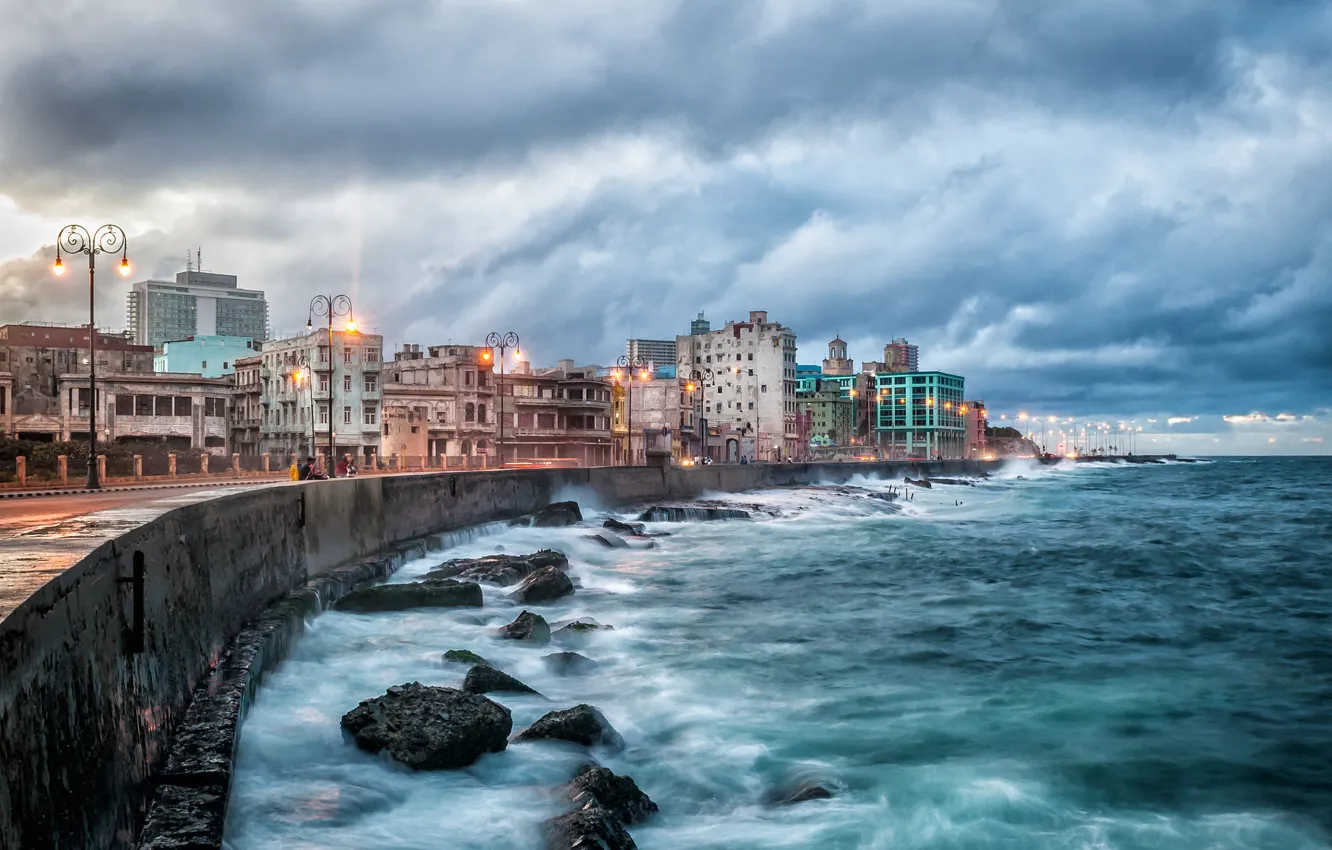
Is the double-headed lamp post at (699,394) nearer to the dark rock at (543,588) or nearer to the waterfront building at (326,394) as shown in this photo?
the waterfront building at (326,394)

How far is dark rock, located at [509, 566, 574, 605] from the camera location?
2143 cm

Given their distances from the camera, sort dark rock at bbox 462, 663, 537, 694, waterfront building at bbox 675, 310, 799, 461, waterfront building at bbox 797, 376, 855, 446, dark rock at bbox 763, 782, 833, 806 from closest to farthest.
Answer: dark rock at bbox 763, 782, 833, 806 < dark rock at bbox 462, 663, 537, 694 < waterfront building at bbox 675, 310, 799, 461 < waterfront building at bbox 797, 376, 855, 446

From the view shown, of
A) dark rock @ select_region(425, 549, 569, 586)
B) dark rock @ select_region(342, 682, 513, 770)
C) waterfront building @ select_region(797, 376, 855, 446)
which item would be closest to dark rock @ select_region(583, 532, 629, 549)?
dark rock @ select_region(425, 549, 569, 586)

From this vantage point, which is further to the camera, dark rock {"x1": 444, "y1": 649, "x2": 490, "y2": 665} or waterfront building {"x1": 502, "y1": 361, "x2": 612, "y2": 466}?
waterfront building {"x1": 502, "y1": 361, "x2": 612, "y2": 466}

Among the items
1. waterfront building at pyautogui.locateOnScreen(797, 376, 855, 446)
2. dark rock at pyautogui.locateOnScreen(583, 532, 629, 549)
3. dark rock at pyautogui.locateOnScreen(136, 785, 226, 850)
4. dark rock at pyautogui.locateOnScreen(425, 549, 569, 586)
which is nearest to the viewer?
dark rock at pyautogui.locateOnScreen(136, 785, 226, 850)

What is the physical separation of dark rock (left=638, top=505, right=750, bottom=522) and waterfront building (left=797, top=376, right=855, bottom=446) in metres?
125

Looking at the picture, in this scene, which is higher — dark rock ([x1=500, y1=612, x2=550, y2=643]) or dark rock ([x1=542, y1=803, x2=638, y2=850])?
dark rock ([x1=500, y1=612, x2=550, y2=643])

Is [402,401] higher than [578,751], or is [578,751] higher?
[402,401]

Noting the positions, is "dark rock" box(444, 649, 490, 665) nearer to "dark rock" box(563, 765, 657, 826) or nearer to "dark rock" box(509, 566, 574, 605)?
"dark rock" box(563, 765, 657, 826)

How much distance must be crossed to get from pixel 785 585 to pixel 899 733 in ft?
46.5

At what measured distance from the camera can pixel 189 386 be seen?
6981 centimetres

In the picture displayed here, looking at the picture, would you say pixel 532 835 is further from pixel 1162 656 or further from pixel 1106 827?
pixel 1162 656

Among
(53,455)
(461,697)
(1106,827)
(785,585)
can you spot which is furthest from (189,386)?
(1106,827)

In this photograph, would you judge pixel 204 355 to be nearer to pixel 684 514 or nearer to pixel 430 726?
pixel 684 514
